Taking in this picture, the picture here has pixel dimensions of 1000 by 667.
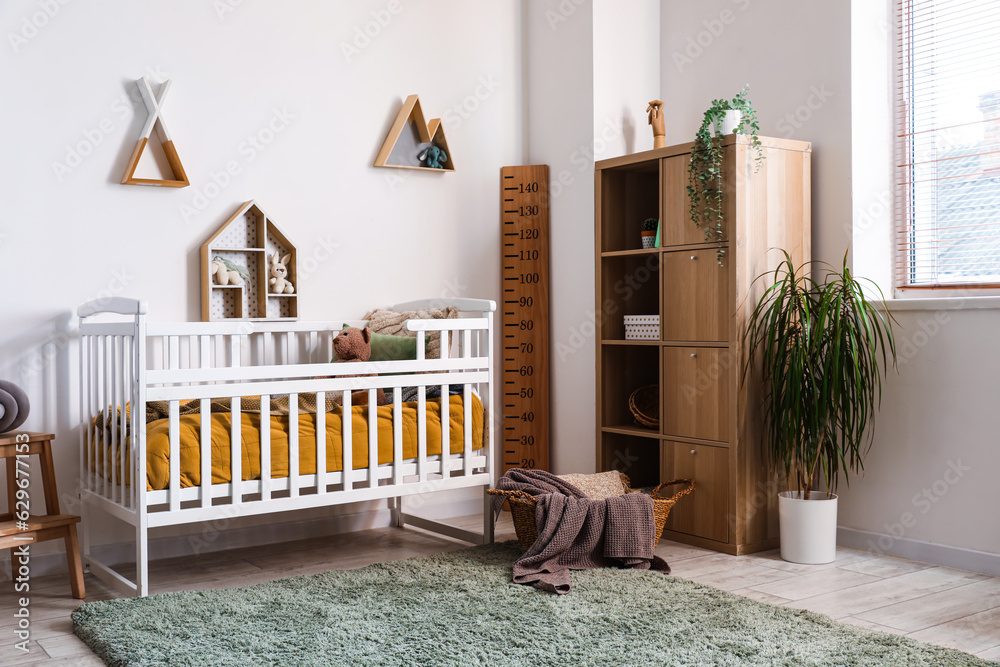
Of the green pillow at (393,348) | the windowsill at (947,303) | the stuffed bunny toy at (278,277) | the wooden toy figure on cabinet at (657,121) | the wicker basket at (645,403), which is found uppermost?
the wooden toy figure on cabinet at (657,121)

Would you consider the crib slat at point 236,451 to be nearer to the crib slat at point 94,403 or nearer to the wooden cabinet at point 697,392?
the crib slat at point 94,403

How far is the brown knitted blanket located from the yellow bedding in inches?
18.3

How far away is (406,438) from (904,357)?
1.64 metres

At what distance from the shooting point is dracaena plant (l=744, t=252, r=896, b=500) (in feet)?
9.02

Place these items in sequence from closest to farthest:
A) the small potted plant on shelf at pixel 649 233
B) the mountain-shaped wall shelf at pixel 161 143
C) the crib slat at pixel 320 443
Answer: the crib slat at pixel 320 443, the mountain-shaped wall shelf at pixel 161 143, the small potted plant on shelf at pixel 649 233

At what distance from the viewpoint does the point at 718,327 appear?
296cm

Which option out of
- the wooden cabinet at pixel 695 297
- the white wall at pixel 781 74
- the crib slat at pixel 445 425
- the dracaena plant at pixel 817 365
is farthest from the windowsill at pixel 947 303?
the crib slat at pixel 445 425

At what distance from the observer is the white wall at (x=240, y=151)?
9.12ft

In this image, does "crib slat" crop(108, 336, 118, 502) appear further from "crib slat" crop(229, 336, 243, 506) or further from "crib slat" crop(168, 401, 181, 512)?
"crib slat" crop(229, 336, 243, 506)

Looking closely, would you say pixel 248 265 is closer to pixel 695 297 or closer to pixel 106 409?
pixel 106 409

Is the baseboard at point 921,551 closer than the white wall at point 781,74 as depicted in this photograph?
Yes

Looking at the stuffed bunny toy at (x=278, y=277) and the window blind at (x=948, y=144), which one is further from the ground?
the window blind at (x=948, y=144)

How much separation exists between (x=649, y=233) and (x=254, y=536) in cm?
179

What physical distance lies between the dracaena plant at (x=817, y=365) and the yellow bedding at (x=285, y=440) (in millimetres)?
992
